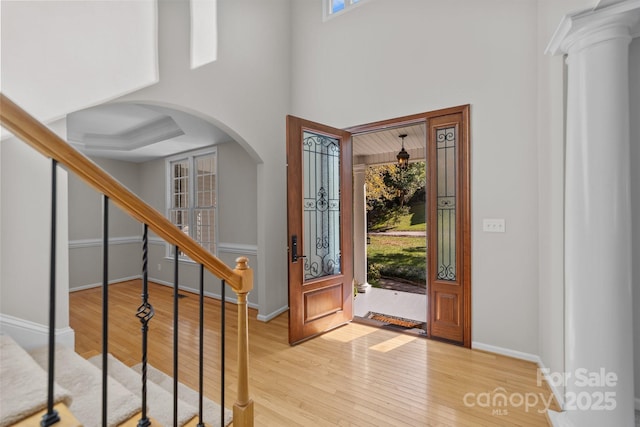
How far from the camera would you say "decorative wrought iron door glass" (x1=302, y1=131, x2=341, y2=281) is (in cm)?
323

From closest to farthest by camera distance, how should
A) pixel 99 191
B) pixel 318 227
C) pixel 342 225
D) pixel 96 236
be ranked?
pixel 99 191
pixel 318 227
pixel 342 225
pixel 96 236

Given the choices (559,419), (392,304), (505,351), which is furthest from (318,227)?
(559,419)

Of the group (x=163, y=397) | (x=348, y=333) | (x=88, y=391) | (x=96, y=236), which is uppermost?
(x=96, y=236)

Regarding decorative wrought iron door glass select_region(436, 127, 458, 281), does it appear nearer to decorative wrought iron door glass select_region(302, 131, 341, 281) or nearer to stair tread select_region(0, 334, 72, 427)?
decorative wrought iron door glass select_region(302, 131, 341, 281)

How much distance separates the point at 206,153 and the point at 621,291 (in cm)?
510

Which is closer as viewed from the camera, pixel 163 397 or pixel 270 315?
pixel 163 397

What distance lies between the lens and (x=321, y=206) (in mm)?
3369

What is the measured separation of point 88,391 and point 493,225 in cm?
322

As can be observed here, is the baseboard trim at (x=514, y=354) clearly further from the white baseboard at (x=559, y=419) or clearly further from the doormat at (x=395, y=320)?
the doormat at (x=395, y=320)

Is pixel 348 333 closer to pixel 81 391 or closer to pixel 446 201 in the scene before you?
pixel 446 201

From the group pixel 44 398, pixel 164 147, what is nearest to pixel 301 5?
pixel 164 147

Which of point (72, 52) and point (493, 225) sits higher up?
point (72, 52)

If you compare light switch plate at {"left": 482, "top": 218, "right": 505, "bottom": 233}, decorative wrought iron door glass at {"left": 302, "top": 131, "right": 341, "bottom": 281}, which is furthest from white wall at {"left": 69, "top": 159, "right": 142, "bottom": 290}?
light switch plate at {"left": 482, "top": 218, "right": 505, "bottom": 233}

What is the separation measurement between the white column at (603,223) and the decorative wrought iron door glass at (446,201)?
1.29 metres
